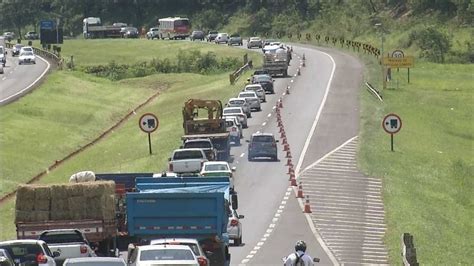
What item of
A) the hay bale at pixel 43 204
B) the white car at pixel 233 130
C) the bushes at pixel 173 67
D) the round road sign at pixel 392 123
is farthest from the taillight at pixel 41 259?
the bushes at pixel 173 67

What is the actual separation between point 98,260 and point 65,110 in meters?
71.4

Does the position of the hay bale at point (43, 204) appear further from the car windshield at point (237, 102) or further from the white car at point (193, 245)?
the car windshield at point (237, 102)

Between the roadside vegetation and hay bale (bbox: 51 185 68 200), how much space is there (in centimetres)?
883

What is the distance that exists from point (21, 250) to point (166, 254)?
3.68 m

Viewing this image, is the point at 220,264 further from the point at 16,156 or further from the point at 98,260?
the point at 16,156

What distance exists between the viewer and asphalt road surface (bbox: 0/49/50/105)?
105787 mm

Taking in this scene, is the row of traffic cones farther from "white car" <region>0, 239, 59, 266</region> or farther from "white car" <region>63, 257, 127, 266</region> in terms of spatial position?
"white car" <region>63, 257, 127, 266</region>

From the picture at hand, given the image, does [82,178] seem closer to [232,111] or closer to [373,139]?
[373,139]

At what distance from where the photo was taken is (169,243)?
3122cm

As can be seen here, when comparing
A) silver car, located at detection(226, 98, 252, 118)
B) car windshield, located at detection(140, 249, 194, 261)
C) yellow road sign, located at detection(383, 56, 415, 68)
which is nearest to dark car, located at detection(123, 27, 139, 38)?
yellow road sign, located at detection(383, 56, 415, 68)

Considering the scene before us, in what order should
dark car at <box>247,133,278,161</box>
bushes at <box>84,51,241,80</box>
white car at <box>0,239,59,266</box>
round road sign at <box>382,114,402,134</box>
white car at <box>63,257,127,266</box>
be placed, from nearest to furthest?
white car at <box>63,257,127,266</box>, white car at <box>0,239,59,266</box>, round road sign at <box>382,114,402,134</box>, dark car at <box>247,133,278,161</box>, bushes at <box>84,51,241,80</box>

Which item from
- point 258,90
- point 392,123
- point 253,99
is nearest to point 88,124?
point 253,99

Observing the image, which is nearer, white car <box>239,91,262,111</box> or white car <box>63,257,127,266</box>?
white car <box>63,257,127,266</box>

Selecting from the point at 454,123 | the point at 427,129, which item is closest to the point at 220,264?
the point at 427,129
